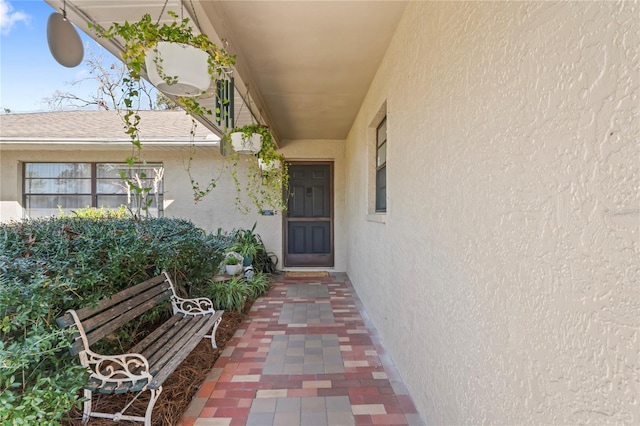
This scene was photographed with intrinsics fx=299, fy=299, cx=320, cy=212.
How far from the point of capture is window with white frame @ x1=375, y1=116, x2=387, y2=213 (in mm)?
3545

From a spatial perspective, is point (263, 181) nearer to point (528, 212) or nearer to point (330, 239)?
point (330, 239)

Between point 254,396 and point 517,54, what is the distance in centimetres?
248

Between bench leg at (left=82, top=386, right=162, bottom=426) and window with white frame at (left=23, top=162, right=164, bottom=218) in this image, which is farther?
window with white frame at (left=23, top=162, right=164, bottom=218)

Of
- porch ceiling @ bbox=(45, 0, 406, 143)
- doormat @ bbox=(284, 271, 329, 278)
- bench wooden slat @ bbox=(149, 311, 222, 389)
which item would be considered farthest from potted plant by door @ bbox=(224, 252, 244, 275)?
porch ceiling @ bbox=(45, 0, 406, 143)

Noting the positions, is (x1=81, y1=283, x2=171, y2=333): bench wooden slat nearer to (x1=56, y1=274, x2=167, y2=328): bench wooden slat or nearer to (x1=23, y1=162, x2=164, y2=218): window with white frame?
(x1=56, y1=274, x2=167, y2=328): bench wooden slat

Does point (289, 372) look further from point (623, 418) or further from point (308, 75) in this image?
point (308, 75)

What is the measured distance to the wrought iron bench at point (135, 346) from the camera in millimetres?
1695

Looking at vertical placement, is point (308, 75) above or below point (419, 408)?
above

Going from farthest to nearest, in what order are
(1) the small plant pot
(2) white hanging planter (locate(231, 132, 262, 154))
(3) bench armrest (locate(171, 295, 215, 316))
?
(1) the small plant pot → (2) white hanging planter (locate(231, 132, 262, 154)) → (3) bench armrest (locate(171, 295, 215, 316))

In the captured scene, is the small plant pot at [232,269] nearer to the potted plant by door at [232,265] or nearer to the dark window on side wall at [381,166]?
the potted plant by door at [232,265]

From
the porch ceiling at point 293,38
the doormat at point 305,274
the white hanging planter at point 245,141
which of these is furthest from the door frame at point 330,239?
the white hanging planter at point 245,141

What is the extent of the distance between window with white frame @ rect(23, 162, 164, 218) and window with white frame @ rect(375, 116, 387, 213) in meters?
4.72

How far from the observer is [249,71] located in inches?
126

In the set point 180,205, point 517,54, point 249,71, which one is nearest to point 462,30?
point 517,54
